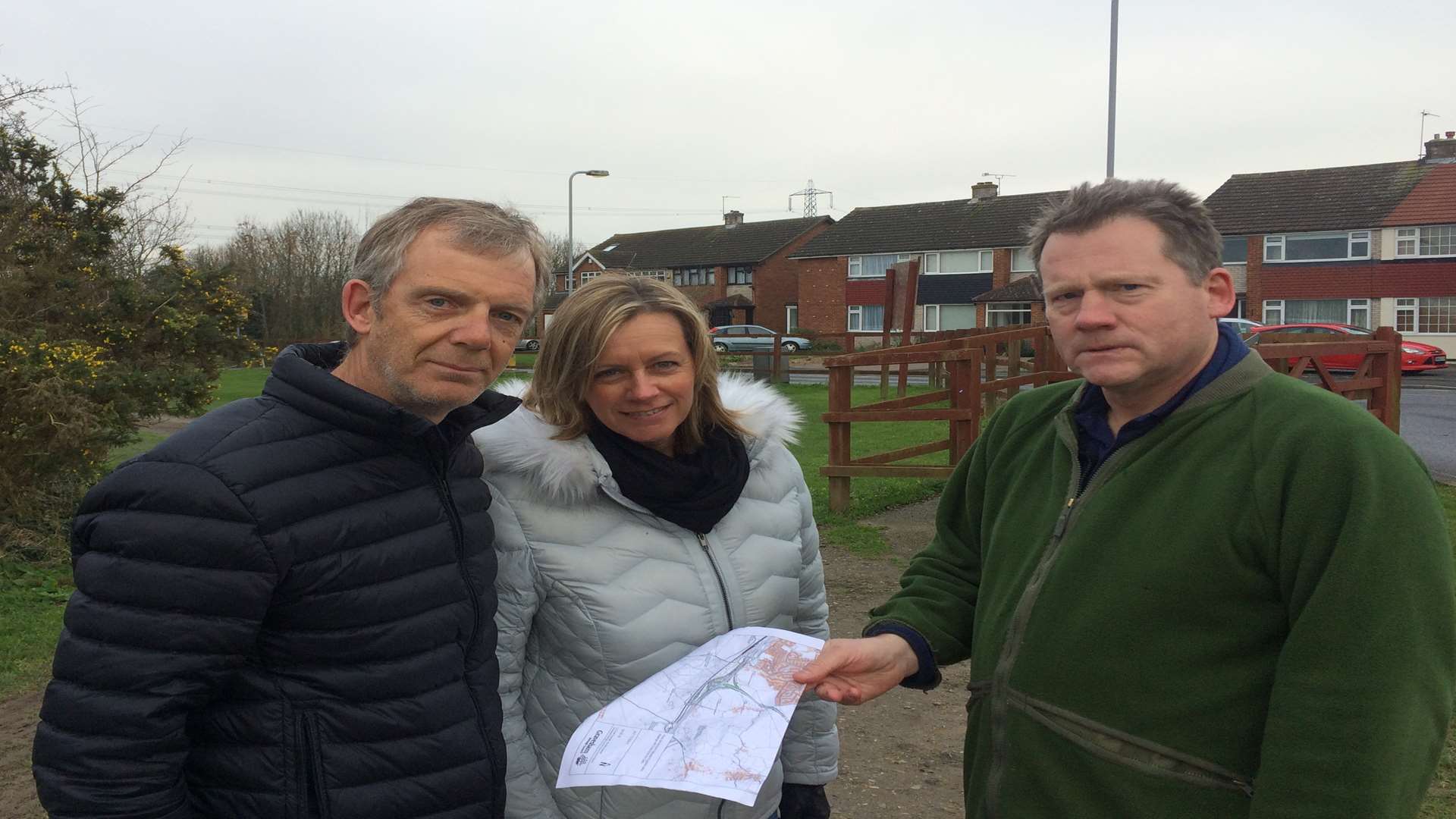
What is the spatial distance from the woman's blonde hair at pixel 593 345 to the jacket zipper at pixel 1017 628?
0.85 m

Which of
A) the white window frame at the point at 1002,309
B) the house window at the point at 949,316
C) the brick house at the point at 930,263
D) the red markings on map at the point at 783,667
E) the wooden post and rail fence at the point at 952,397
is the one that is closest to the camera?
the red markings on map at the point at 783,667

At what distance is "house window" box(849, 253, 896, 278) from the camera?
161 feet

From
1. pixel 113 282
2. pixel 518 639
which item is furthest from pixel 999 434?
pixel 113 282

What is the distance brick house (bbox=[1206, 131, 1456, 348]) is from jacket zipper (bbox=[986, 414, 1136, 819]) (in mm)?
41092

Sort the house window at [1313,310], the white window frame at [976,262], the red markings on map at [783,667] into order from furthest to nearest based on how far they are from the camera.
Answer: the white window frame at [976,262] → the house window at [1313,310] → the red markings on map at [783,667]

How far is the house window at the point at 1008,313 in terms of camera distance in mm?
43938

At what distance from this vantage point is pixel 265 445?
1759 millimetres

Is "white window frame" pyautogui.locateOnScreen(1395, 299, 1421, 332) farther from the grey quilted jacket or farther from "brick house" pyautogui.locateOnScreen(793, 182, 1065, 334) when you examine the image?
the grey quilted jacket

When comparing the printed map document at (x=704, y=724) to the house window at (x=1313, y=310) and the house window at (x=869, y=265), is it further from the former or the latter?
the house window at (x=869, y=265)

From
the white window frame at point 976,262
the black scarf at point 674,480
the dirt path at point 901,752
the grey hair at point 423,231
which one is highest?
the white window frame at point 976,262

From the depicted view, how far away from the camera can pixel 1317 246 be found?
38.7m

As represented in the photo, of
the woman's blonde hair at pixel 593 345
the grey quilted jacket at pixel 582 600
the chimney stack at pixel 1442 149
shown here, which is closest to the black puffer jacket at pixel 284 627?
the grey quilted jacket at pixel 582 600

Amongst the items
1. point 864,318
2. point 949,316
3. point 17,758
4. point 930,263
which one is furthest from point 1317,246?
point 17,758

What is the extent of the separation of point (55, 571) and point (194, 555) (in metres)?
6.55
